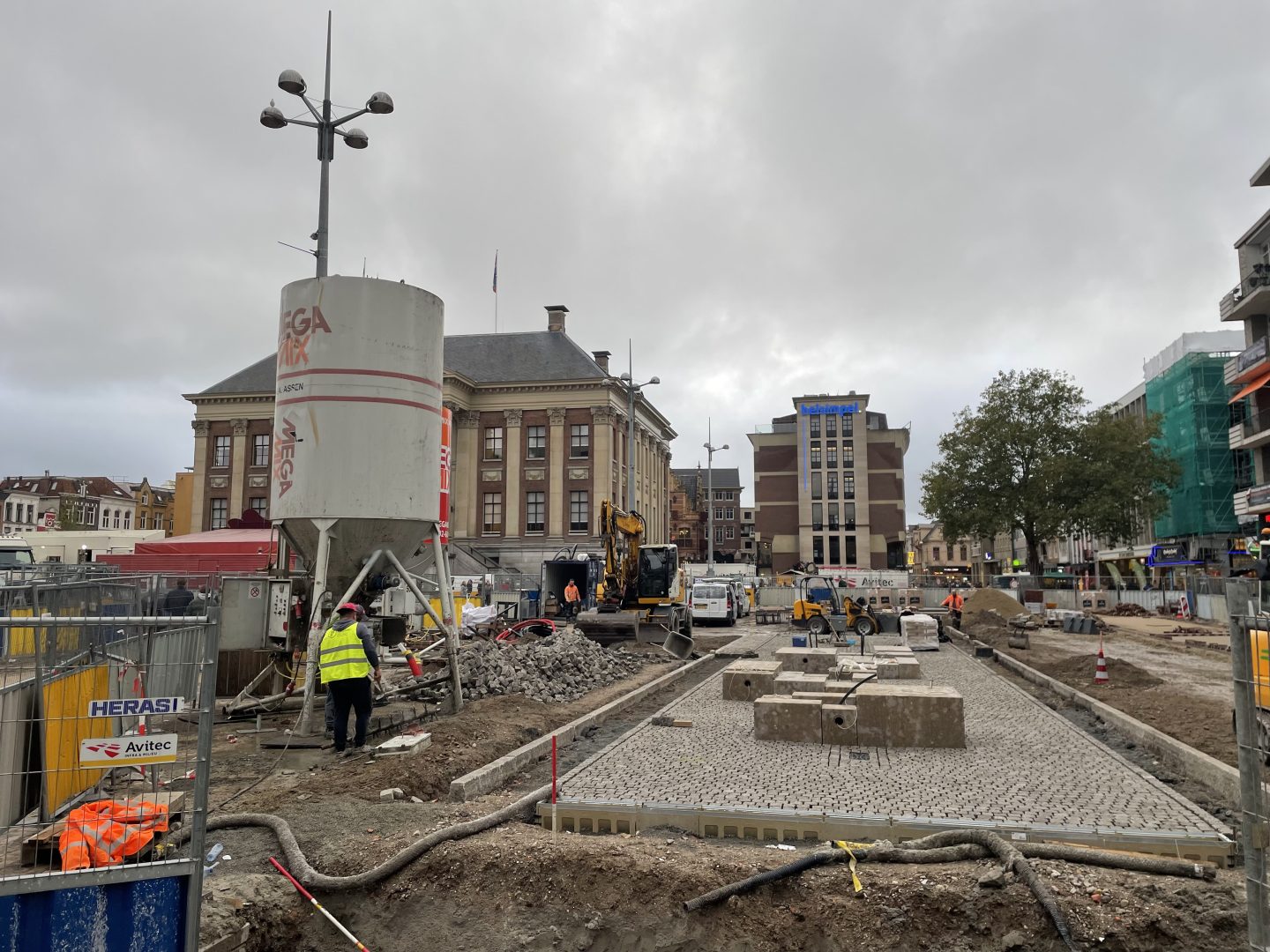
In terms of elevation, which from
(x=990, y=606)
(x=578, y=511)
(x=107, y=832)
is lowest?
(x=990, y=606)

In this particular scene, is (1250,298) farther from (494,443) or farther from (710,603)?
(494,443)

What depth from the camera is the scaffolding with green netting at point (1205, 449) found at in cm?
5056

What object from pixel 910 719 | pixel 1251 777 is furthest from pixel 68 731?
pixel 910 719

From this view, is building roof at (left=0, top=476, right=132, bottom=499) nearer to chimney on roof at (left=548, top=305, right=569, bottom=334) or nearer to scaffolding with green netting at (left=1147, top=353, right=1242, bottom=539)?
chimney on roof at (left=548, top=305, right=569, bottom=334)

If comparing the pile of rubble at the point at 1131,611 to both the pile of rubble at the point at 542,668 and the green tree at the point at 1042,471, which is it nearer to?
the green tree at the point at 1042,471

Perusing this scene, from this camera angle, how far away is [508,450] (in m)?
58.7

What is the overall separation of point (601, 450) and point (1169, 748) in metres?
48.3

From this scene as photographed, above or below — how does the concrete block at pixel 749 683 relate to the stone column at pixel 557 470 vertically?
below

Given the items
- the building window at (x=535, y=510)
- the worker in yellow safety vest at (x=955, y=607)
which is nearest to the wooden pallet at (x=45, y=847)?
the worker in yellow safety vest at (x=955, y=607)

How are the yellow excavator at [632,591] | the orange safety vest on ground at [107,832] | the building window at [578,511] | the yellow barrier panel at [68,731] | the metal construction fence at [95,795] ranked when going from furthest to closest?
the building window at [578,511] < the yellow excavator at [632,591] < the yellow barrier panel at [68,731] < the orange safety vest on ground at [107,832] < the metal construction fence at [95,795]

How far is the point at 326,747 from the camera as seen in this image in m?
10.6

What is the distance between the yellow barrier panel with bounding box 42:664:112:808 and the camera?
6.63 metres

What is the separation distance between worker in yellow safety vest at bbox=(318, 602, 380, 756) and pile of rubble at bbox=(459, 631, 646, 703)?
4.03 metres

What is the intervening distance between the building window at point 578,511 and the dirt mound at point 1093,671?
130 feet
